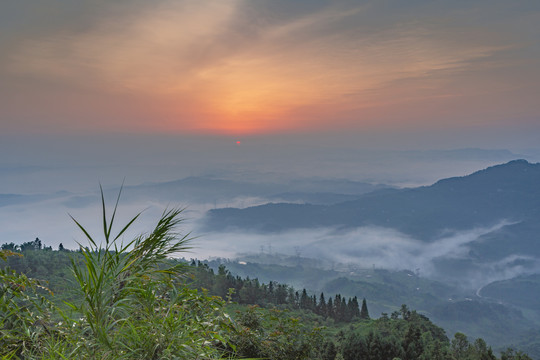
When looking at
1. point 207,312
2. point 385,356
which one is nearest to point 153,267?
point 207,312

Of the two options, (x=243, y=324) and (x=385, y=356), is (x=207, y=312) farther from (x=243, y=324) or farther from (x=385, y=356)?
(x=385, y=356)

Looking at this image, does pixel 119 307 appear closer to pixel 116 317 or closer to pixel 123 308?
pixel 123 308

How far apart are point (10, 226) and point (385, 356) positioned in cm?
21301

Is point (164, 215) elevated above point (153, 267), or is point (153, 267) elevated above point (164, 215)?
point (164, 215)

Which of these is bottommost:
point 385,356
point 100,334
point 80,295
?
point 385,356

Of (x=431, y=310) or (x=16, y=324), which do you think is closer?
(x=16, y=324)

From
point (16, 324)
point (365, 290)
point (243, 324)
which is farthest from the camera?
point (365, 290)

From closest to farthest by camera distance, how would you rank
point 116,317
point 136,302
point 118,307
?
point 118,307 → point 116,317 → point 136,302

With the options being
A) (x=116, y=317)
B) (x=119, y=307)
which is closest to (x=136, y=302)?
(x=116, y=317)

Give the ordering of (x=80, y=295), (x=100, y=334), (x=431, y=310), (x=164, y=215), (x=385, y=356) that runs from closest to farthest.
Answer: (x=100, y=334)
(x=80, y=295)
(x=164, y=215)
(x=385, y=356)
(x=431, y=310)

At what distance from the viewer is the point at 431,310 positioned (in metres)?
177

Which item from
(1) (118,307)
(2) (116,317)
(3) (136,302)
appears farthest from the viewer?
(3) (136,302)

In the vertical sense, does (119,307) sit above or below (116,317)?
above

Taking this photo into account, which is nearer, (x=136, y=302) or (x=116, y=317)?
(x=116, y=317)
